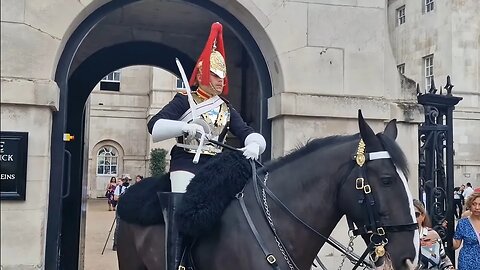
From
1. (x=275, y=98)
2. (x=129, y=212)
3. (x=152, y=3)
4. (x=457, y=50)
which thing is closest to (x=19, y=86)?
(x=129, y=212)

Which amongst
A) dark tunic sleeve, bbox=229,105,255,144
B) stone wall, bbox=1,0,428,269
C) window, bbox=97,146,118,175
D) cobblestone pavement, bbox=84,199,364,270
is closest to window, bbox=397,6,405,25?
window, bbox=97,146,118,175

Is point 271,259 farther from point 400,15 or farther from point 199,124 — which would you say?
point 400,15

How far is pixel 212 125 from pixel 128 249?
136 cm

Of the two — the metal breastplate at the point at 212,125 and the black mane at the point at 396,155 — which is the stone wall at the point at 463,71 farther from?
the black mane at the point at 396,155

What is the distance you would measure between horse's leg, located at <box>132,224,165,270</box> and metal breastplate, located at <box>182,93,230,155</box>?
654 mm

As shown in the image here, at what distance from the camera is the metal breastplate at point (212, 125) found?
165 inches

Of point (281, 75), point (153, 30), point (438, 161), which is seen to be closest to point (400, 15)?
point (153, 30)

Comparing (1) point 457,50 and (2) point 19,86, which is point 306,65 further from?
(1) point 457,50

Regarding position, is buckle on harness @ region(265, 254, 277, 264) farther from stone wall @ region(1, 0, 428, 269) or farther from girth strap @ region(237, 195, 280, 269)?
stone wall @ region(1, 0, 428, 269)

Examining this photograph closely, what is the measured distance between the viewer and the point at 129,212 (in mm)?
4578

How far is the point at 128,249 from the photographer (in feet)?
15.6

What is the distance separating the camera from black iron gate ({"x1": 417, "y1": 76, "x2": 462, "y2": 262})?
6.98m

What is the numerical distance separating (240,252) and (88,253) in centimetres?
909

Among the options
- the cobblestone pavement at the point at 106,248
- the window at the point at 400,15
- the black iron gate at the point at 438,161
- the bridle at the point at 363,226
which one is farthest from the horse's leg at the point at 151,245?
the window at the point at 400,15
